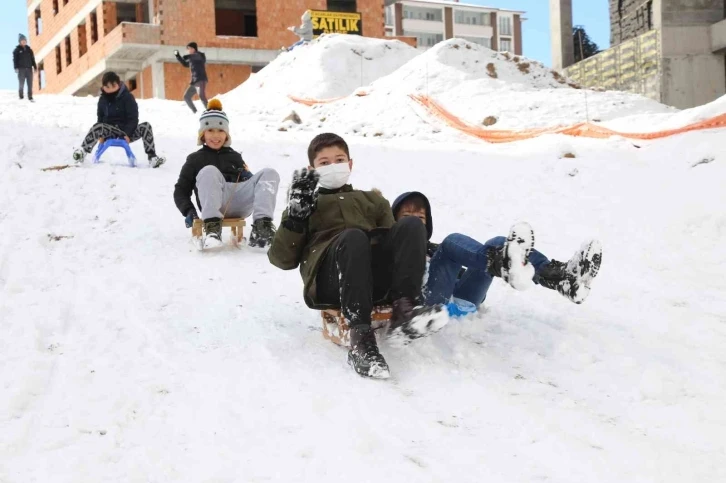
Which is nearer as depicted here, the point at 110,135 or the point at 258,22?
the point at 110,135

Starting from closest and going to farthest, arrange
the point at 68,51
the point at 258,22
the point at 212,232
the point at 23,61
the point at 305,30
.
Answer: the point at 212,232 < the point at 23,61 < the point at 305,30 < the point at 258,22 < the point at 68,51

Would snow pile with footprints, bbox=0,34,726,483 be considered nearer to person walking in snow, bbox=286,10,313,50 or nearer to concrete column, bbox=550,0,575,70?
concrete column, bbox=550,0,575,70

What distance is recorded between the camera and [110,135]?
896cm

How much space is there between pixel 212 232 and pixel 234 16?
3005 centimetres

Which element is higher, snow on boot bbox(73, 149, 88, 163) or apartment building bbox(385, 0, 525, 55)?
apartment building bbox(385, 0, 525, 55)

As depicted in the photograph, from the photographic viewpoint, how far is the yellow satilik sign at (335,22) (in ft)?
91.6

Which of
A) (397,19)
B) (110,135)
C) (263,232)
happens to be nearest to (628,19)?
(110,135)

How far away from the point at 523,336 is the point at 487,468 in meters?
1.45

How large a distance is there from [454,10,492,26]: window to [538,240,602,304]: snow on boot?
70.3 metres

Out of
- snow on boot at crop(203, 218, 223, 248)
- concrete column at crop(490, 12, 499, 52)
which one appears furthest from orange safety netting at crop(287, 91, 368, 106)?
concrete column at crop(490, 12, 499, 52)

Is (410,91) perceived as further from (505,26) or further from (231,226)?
(505,26)

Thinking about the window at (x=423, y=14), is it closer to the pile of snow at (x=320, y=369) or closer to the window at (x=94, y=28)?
the window at (x=94, y=28)

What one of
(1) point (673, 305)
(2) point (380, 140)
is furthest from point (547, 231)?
(2) point (380, 140)

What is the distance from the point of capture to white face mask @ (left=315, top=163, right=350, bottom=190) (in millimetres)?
3492
